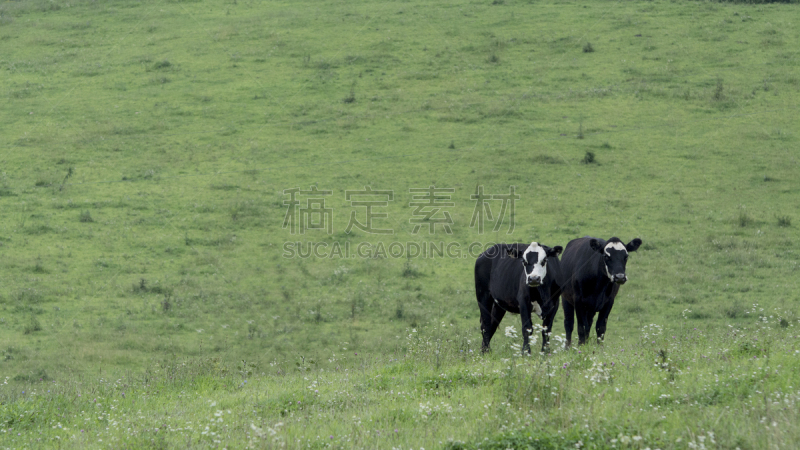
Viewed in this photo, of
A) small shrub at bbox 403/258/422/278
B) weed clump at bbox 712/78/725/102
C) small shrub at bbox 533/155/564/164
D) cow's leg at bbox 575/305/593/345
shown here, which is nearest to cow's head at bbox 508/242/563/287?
cow's leg at bbox 575/305/593/345

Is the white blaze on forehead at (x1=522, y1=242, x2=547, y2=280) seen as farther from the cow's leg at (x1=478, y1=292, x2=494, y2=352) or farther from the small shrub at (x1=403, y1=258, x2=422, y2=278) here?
the small shrub at (x1=403, y1=258, x2=422, y2=278)

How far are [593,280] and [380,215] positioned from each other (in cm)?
1193

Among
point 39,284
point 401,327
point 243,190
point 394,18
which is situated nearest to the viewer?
point 401,327

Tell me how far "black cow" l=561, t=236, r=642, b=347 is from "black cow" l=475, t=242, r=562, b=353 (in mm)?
361

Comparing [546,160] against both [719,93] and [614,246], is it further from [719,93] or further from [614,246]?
[614,246]

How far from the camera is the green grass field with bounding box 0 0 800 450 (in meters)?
7.27

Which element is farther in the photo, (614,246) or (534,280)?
(614,246)

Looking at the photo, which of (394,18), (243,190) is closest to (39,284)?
(243,190)

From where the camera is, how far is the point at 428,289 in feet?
60.1

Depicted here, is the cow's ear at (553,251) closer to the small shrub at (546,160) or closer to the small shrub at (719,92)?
the small shrub at (546,160)

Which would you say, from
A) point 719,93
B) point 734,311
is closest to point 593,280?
point 734,311

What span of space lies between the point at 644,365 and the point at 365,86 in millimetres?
25526

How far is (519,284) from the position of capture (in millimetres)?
11766

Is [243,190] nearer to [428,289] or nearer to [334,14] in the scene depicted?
[428,289]
